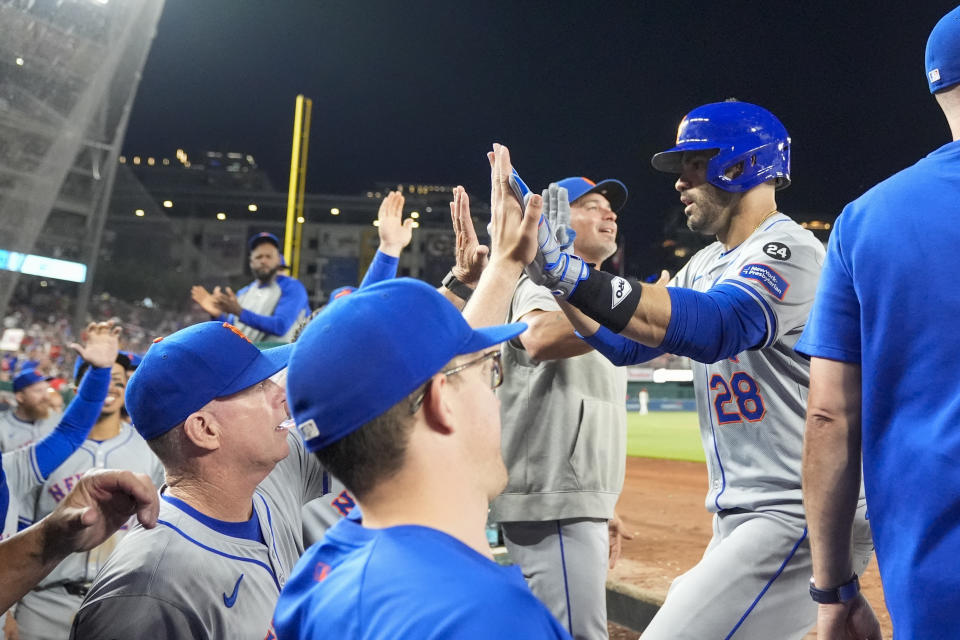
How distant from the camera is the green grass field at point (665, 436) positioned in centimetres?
1748

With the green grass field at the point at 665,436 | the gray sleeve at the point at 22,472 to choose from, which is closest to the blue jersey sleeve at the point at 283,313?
the gray sleeve at the point at 22,472

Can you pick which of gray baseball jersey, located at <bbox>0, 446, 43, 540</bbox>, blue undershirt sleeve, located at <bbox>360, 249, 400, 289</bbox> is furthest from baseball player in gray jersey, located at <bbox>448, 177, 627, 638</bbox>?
gray baseball jersey, located at <bbox>0, 446, 43, 540</bbox>

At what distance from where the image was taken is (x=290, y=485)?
2.42 meters

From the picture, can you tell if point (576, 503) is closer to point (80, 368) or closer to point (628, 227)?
point (80, 368)

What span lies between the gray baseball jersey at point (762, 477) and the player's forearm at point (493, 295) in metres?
0.78

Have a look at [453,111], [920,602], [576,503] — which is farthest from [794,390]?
[453,111]

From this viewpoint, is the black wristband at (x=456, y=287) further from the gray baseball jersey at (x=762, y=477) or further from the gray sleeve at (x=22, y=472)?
the gray sleeve at (x=22, y=472)

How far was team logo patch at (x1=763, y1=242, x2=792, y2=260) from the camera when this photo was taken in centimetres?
228

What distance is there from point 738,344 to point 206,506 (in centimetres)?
152

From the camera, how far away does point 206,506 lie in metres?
1.92

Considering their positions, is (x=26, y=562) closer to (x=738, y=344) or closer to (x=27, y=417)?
(x=738, y=344)

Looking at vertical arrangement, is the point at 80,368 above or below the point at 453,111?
below

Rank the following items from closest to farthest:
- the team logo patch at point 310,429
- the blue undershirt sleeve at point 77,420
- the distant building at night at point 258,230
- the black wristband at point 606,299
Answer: the team logo patch at point 310,429
the black wristband at point 606,299
the blue undershirt sleeve at point 77,420
the distant building at night at point 258,230

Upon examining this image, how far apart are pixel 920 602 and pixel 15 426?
6.19m
